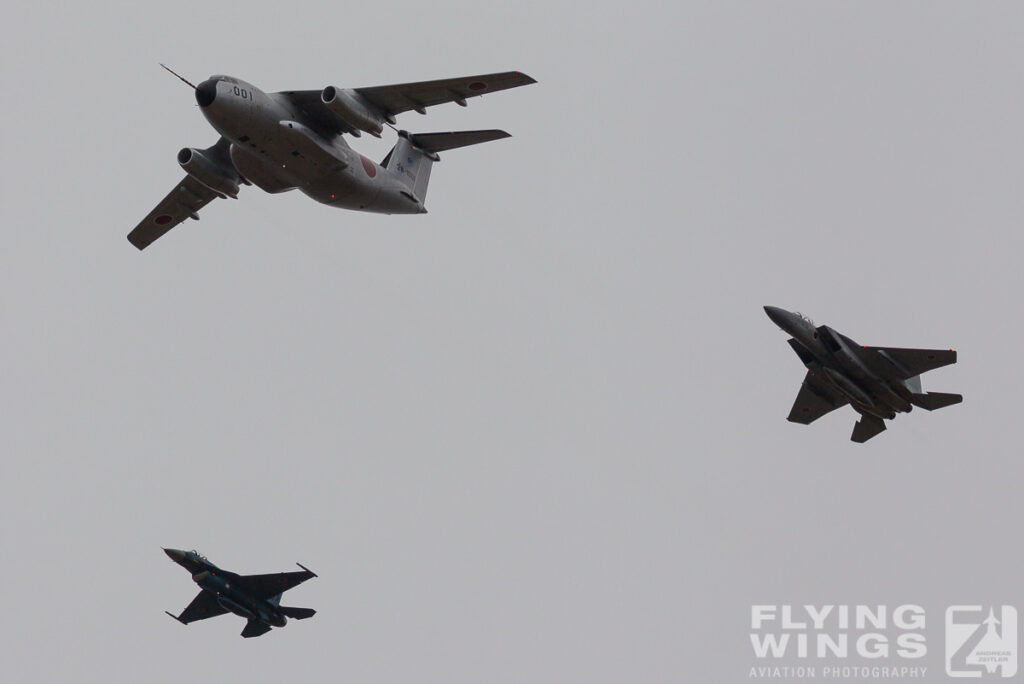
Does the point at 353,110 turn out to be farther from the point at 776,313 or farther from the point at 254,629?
the point at 254,629

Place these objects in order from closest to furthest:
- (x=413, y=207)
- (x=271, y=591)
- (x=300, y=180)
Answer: (x=300, y=180) < (x=413, y=207) < (x=271, y=591)

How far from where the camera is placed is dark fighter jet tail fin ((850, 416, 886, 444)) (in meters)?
Answer: 44.6

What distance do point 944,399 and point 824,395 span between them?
4.91 meters

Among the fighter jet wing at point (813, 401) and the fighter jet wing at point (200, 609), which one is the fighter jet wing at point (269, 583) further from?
the fighter jet wing at point (813, 401)

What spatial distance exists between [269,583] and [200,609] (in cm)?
434

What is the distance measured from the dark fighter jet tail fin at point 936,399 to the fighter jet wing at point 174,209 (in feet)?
78.1

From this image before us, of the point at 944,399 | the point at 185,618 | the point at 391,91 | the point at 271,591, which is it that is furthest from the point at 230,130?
the point at 944,399

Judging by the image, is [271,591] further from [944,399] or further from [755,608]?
[944,399]

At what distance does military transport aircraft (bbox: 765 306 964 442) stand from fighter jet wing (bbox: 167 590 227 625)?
22531 mm

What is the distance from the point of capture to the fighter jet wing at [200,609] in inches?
1833

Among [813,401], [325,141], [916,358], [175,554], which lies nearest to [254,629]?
[175,554]

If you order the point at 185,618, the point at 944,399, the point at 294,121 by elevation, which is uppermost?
the point at 294,121

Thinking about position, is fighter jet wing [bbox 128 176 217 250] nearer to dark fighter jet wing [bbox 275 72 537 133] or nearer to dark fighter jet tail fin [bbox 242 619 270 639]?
dark fighter jet wing [bbox 275 72 537 133]

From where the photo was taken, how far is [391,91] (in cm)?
3556
